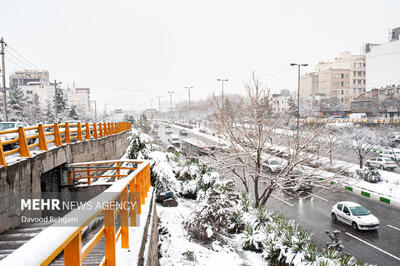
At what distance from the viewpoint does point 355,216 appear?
13734 mm

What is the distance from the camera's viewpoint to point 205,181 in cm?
1427

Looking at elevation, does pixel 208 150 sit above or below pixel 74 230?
below

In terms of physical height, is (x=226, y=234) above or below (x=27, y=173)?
below

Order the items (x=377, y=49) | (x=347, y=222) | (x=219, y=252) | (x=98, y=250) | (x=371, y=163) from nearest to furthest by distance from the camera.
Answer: (x=98, y=250), (x=219, y=252), (x=347, y=222), (x=371, y=163), (x=377, y=49)

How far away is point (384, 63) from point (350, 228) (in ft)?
262

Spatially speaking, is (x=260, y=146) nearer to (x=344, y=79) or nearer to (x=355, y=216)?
(x=355, y=216)

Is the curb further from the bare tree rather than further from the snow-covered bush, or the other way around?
the snow-covered bush

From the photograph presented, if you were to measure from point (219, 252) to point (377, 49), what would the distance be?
8887cm

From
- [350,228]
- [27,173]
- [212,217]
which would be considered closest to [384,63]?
[350,228]

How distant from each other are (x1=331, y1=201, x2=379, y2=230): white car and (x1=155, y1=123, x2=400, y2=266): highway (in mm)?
329

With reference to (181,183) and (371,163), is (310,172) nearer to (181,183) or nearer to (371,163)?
(181,183)

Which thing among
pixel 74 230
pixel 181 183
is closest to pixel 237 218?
pixel 181 183

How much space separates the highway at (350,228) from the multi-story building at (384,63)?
7194 centimetres

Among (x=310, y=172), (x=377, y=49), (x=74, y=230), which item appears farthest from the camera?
(x=377, y=49)
